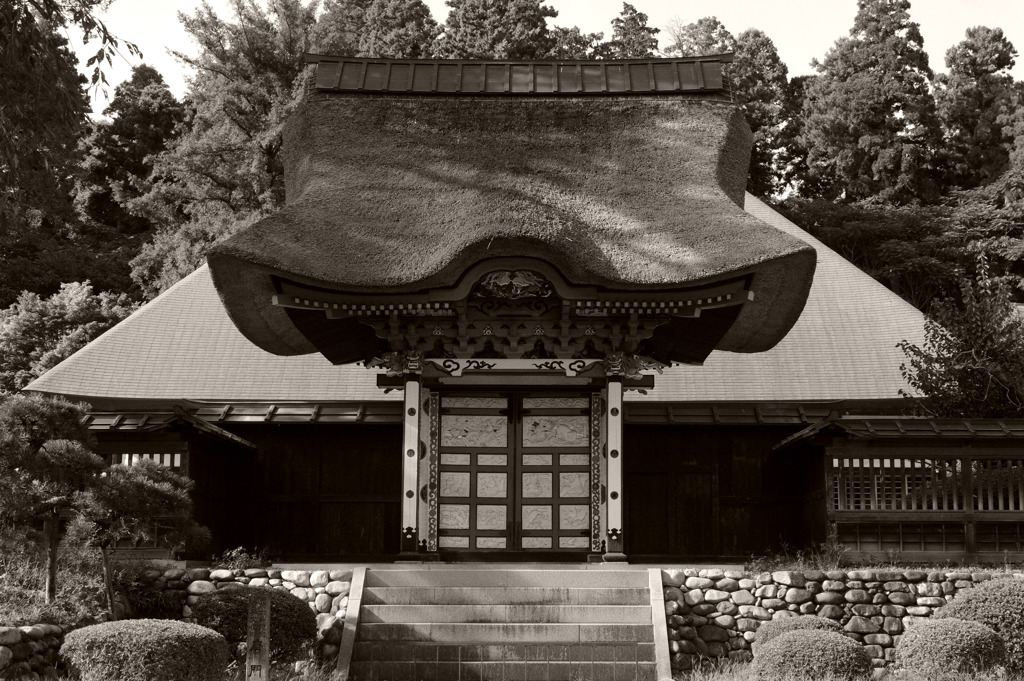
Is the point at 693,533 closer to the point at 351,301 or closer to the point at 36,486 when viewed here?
the point at 351,301

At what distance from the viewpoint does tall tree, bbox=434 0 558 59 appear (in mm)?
38188

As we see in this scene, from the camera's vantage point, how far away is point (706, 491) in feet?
62.0

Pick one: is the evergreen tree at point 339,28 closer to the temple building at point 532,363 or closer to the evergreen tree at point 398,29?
the evergreen tree at point 398,29

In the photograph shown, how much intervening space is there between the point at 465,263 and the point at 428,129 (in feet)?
12.8

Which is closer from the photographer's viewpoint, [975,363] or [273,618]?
[273,618]

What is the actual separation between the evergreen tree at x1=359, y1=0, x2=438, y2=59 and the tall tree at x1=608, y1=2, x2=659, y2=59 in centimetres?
681

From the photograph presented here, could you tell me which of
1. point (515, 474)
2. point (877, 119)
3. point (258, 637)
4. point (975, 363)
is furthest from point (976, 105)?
point (258, 637)

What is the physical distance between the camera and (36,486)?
12.1m

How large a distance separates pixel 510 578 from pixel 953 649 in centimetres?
488

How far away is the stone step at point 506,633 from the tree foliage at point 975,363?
7.08 m

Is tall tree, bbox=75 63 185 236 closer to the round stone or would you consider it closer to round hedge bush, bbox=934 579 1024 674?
the round stone

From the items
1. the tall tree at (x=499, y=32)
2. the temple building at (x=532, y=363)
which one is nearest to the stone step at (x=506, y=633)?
the temple building at (x=532, y=363)

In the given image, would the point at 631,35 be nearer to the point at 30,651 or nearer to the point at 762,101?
the point at 762,101

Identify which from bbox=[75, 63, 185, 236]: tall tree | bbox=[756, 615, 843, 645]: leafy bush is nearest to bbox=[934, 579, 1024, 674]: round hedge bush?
bbox=[756, 615, 843, 645]: leafy bush
